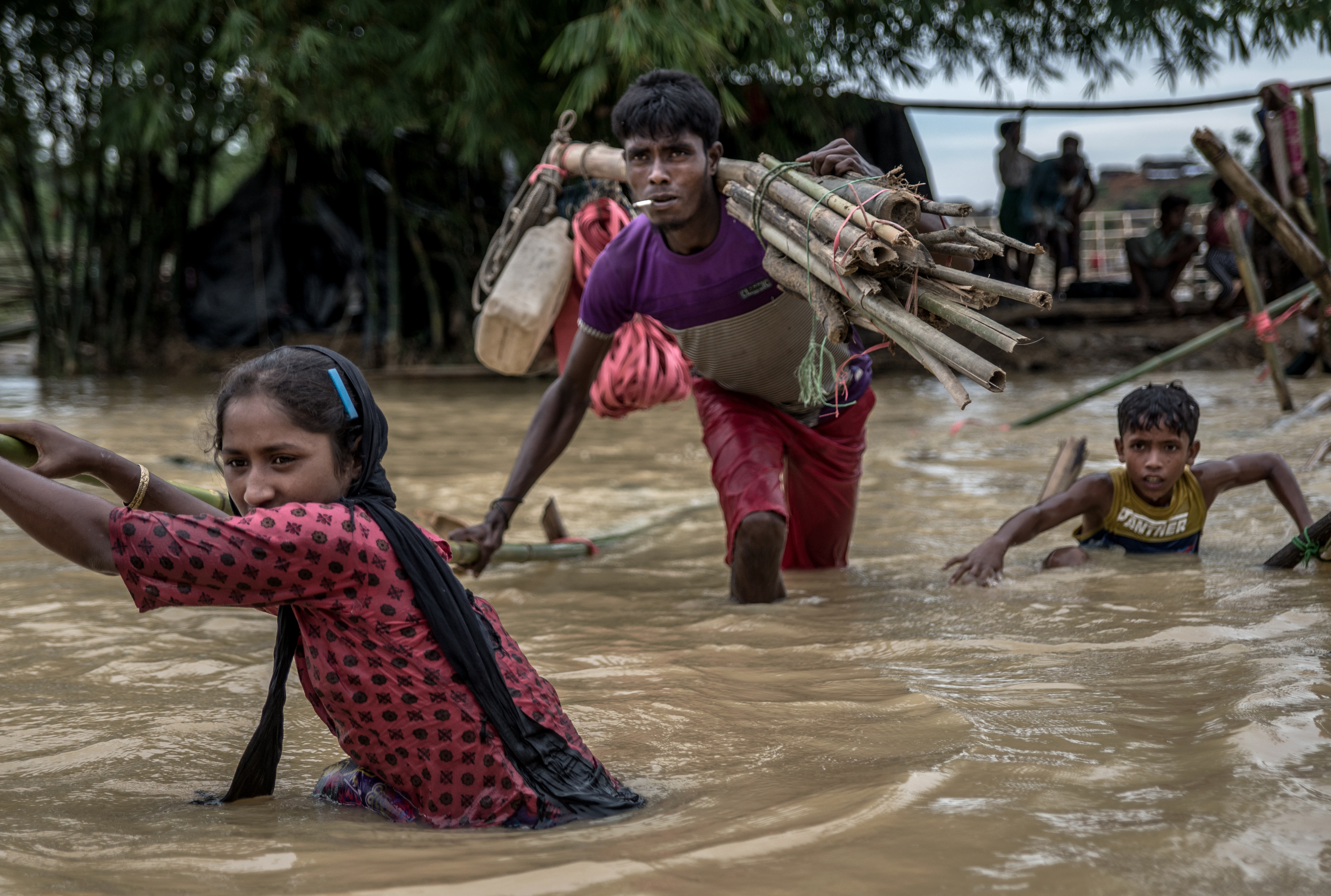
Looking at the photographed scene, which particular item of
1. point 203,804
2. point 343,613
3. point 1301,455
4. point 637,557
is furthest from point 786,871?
point 1301,455

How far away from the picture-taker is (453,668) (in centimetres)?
181

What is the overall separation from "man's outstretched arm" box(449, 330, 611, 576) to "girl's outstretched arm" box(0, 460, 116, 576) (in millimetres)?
1905

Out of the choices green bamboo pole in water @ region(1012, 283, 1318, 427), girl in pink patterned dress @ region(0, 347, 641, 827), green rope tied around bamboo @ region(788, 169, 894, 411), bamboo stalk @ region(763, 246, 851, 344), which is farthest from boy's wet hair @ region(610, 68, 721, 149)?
green bamboo pole in water @ region(1012, 283, 1318, 427)

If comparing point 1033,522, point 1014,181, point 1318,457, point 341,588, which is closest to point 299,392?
point 341,588

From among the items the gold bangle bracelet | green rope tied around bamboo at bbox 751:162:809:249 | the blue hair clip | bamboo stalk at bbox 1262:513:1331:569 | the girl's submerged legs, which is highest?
green rope tied around bamboo at bbox 751:162:809:249

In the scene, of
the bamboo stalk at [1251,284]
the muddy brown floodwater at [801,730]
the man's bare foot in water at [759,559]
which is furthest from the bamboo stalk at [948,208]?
the bamboo stalk at [1251,284]

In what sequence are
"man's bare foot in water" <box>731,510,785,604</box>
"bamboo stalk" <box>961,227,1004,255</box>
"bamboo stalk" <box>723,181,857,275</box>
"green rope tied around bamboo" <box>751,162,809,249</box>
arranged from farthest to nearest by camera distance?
1. "man's bare foot in water" <box>731,510,785,604</box>
2. "green rope tied around bamboo" <box>751,162,809,249</box>
3. "bamboo stalk" <box>723,181,857,275</box>
4. "bamboo stalk" <box>961,227,1004,255</box>

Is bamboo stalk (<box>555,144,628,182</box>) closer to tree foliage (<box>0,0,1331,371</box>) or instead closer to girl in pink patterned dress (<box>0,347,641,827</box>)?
girl in pink patterned dress (<box>0,347,641,827</box>)

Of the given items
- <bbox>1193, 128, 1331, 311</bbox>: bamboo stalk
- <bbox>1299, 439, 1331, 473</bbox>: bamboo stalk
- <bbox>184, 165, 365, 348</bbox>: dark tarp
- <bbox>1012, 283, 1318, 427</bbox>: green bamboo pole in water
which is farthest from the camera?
<bbox>184, 165, 365, 348</bbox>: dark tarp

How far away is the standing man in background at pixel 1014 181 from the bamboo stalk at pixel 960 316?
921cm

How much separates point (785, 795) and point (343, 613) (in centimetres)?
69

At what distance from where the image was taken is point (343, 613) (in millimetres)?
1755

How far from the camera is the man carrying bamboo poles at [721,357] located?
318 centimetres

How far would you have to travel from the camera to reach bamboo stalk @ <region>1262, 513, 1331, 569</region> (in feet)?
10.4
